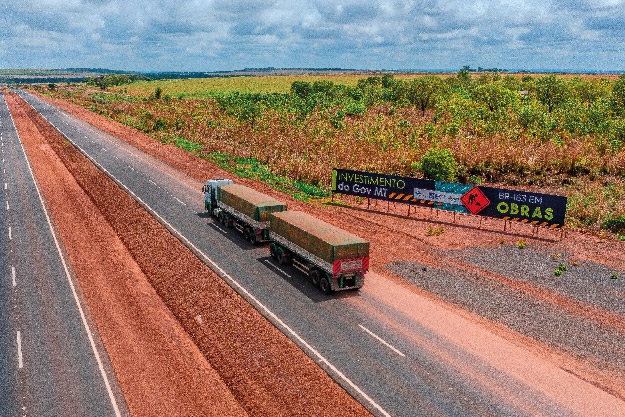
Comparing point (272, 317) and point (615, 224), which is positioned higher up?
point (615, 224)

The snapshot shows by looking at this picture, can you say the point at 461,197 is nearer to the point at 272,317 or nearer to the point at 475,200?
the point at 475,200

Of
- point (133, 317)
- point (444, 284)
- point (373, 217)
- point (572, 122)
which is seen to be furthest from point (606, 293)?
point (572, 122)

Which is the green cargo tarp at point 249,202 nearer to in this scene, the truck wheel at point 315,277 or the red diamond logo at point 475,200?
the truck wheel at point 315,277

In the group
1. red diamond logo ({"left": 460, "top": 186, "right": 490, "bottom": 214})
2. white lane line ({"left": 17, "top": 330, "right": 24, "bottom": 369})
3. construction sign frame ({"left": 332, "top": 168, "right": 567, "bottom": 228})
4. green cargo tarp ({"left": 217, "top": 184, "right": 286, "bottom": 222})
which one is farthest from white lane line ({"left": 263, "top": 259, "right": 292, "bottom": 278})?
red diamond logo ({"left": 460, "top": 186, "right": 490, "bottom": 214})

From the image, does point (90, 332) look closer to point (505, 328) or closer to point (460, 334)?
point (460, 334)

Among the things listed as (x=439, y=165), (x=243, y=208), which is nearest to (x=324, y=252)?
(x=243, y=208)

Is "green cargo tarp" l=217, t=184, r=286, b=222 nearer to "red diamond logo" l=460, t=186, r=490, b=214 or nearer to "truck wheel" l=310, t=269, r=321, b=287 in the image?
"truck wheel" l=310, t=269, r=321, b=287
